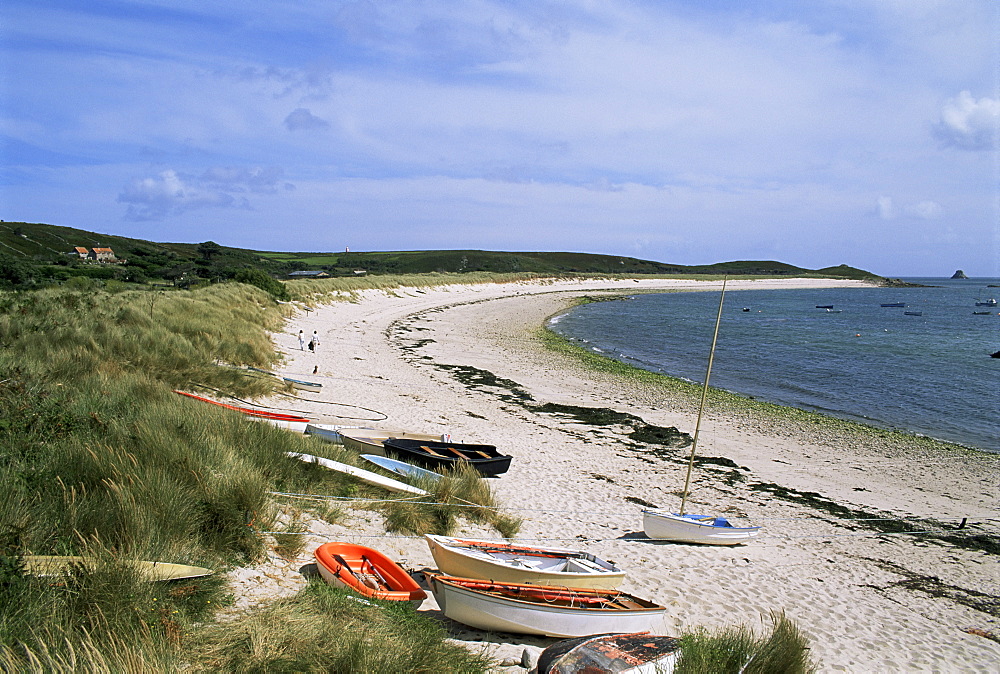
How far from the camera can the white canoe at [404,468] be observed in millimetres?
9219

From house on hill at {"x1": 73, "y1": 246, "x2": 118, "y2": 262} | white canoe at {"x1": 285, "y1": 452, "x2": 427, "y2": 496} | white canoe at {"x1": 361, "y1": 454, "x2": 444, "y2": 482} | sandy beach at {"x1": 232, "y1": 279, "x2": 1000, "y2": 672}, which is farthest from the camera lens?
house on hill at {"x1": 73, "y1": 246, "x2": 118, "y2": 262}

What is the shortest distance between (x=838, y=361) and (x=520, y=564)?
98.2ft

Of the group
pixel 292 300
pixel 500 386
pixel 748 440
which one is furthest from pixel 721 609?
pixel 292 300

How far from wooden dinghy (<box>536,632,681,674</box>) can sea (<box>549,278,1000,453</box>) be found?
16360mm

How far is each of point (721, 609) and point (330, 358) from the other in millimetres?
17040

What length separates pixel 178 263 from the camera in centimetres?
4703

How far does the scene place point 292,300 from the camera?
3534 cm

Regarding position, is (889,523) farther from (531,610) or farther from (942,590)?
(531,610)

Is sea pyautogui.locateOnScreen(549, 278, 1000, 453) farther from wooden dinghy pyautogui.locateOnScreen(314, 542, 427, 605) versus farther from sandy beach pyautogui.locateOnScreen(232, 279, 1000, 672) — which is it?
wooden dinghy pyautogui.locateOnScreen(314, 542, 427, 605)

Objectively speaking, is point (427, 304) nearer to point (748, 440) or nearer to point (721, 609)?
point (748, 440)

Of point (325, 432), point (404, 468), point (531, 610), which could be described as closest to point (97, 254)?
point (325, 432)

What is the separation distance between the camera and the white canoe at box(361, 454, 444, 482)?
30.2ft

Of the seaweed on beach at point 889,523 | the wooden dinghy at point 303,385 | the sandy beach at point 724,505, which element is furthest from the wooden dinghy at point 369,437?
the seaweed on beach at point 889,523

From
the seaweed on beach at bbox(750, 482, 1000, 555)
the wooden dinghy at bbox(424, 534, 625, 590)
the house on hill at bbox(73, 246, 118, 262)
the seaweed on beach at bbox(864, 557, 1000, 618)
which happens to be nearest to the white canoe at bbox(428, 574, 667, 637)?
the wooden dinghy at bbox(424, 534, 625, 590)
